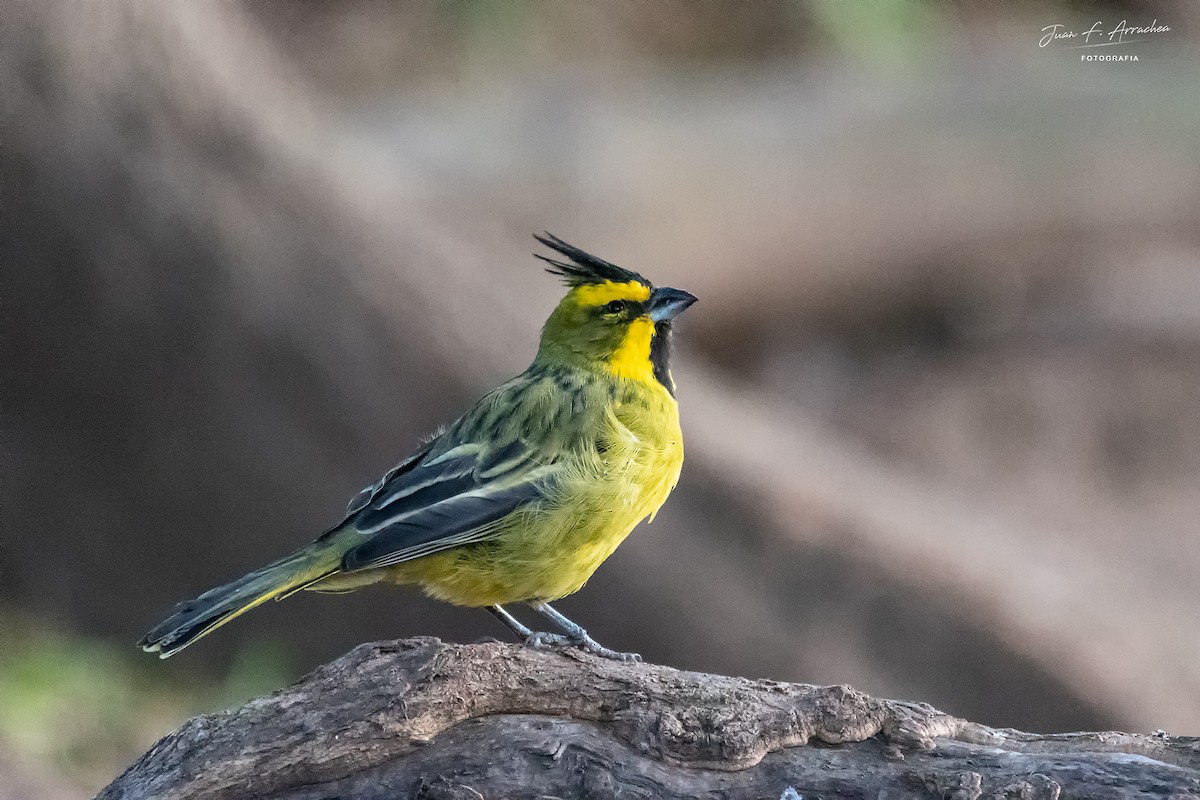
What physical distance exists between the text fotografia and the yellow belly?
9458 millimetres

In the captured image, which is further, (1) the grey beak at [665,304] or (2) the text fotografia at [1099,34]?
(2) the text fotografia at [1099,34]

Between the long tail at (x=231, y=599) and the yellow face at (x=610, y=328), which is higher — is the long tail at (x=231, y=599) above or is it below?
below

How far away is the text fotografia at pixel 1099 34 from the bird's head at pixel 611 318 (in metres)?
8.84

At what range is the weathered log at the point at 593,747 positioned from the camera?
341 centimetres

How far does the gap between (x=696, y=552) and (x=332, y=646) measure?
96.4 inches

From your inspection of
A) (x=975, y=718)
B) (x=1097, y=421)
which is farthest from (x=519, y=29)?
(x=975, y=718)

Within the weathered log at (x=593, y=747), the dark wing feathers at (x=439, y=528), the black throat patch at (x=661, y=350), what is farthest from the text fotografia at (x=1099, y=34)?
the weathered log at (x=593, y=747)

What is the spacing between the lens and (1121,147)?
11898mm

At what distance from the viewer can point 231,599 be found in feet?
12.4

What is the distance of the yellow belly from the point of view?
4.20 metres

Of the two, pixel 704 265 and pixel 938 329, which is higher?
pixel 938 329

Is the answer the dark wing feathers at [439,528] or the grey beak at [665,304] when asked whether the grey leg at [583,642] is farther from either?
the grey beak at [665,304]

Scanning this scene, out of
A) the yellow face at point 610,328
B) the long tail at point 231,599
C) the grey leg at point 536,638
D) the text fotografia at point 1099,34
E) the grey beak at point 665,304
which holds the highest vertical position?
the text fotografia at point 1099,34

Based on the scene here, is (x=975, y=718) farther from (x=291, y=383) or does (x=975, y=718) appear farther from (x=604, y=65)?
(x=604, y=65)
